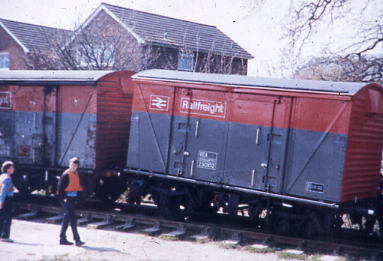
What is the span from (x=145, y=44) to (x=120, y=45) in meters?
1.22

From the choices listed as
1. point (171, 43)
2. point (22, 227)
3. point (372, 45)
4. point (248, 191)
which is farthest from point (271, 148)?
point (171, 43)

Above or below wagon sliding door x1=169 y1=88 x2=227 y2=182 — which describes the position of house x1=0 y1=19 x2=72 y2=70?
above

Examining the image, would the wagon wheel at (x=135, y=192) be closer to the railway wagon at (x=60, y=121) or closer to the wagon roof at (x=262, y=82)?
the railway wagon at (x=60, y=121)

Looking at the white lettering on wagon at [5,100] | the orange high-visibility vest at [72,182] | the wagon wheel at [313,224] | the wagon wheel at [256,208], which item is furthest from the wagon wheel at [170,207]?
the white lettering on wagon at [5,100]

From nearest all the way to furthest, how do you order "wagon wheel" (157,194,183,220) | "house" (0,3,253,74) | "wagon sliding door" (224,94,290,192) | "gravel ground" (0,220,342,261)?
"gravel ground" (0,220,342,261) → "wagon sliding door" (224,94,290,192) → "wagon wheel" (157,194,183,220) → "house" (0,3,253,74)

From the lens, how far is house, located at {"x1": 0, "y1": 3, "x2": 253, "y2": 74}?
20.7 meters

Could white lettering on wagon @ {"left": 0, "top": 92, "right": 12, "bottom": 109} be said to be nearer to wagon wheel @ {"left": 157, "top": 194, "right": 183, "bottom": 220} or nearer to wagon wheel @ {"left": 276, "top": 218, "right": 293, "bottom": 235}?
wagon wheel @ {"left": 157, "top": 194, "right": 183, "bottom": 220}

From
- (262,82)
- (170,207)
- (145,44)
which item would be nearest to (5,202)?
(170,207)

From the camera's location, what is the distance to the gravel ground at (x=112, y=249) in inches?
331

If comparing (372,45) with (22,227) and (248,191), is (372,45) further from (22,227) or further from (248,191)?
(22,227)

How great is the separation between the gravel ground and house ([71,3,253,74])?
1147 centimetres

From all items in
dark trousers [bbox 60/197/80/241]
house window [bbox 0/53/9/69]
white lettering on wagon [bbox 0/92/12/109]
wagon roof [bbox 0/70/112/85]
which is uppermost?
house window [bbox 0/53/9/69]

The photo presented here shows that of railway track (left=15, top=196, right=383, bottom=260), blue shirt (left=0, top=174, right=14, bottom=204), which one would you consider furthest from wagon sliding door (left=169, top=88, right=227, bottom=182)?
blue shirt (left=0, top=174, right=14, bottom=204)

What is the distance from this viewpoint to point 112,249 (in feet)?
29.5
